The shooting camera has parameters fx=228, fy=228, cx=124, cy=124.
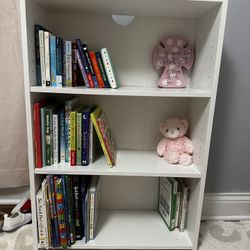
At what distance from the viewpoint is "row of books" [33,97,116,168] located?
35.5 inches

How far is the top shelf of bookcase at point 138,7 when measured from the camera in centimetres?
84

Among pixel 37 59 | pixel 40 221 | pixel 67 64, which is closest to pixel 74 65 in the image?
pixel 67 64

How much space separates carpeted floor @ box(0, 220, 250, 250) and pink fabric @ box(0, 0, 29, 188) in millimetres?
246

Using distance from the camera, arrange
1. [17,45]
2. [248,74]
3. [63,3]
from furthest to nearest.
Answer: [248,74] < [17,45] < [63,3]

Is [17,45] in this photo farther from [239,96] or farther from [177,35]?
[239,96]

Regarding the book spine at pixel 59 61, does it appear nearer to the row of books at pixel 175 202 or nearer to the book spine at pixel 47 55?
the book spine at pixel 47 55

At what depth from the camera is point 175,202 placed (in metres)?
1.08

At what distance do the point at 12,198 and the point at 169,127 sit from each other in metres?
0.94

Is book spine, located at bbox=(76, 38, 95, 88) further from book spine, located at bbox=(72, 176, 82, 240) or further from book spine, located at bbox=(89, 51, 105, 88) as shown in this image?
book spine, located at bbox=(72, 176, 82, 240)

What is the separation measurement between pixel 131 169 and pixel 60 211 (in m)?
0.35

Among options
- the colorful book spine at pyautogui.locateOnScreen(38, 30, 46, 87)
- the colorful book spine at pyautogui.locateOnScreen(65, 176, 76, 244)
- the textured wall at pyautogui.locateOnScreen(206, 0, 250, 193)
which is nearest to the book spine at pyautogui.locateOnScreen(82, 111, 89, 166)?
the colorful book spine at pyautogui.locateOnScreen(65, 176, 76, 244)

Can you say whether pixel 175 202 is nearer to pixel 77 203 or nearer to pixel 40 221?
pixel 77 203

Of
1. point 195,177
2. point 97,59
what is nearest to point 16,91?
point 97,59

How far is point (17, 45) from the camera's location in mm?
1038
